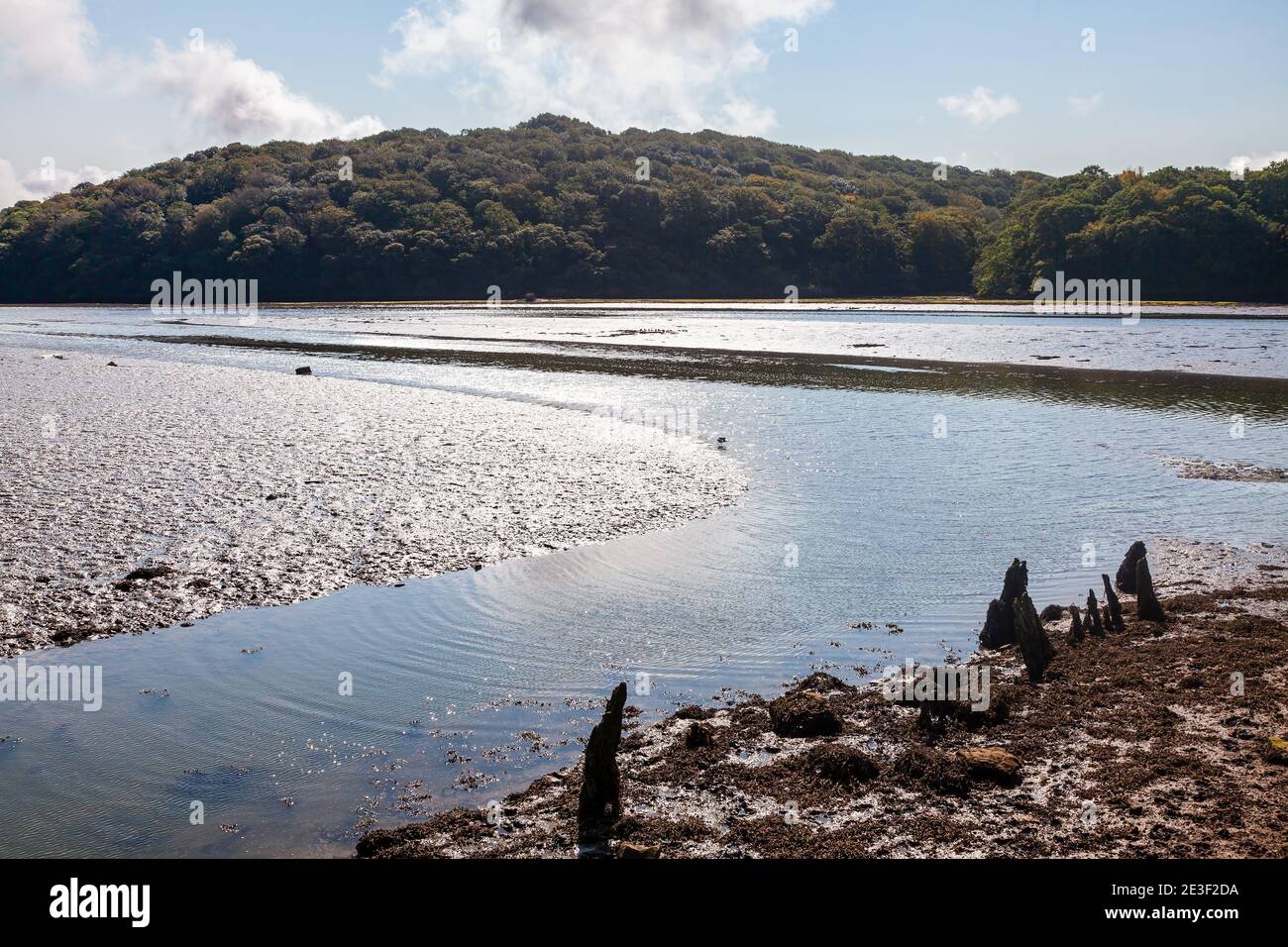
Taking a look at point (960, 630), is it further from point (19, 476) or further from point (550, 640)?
point (19, 476)

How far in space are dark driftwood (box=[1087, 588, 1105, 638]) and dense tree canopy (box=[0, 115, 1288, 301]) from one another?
107422 mm

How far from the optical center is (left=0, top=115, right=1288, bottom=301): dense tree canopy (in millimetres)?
118375

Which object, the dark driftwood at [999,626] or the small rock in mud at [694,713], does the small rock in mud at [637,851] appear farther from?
the dark driftwood at [999,626]

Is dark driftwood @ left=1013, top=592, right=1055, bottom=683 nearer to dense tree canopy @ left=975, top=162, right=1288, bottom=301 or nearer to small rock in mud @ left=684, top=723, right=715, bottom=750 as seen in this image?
small rock in mud @ left=684, top=723, right=715, bottom=750

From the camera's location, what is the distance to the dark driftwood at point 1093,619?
399 inches

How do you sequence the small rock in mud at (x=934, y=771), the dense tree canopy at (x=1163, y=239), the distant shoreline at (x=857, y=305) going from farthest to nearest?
the dense tree canopy at (x=1163, y=239) → the distant shoreline at (x=857, y=305) → the small rock in mud at (x=934, y=771)

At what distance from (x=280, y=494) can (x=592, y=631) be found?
7767mm

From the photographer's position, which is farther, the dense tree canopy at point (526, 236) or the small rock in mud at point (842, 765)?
the dense tree canopy at point (526, 236)

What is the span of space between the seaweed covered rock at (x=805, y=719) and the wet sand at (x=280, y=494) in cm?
599

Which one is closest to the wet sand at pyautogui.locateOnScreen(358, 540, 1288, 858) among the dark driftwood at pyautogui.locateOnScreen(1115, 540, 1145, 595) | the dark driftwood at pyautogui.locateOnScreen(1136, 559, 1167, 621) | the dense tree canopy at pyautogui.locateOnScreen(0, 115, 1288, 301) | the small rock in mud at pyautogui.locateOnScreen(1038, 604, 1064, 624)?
the dark driftwood at pyautogui.locateOnScreen(1136, 559, 1167, 621)

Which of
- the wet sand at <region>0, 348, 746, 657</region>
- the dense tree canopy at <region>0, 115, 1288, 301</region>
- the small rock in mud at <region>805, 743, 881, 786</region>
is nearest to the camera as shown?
the small rock in mud at <region>805, 743, 881, 786</region>

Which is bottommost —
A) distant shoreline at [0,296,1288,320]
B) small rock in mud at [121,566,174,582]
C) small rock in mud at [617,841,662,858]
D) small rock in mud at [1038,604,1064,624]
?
small rock in mud at [617,841,662,858]

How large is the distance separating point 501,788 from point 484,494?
9875 mm

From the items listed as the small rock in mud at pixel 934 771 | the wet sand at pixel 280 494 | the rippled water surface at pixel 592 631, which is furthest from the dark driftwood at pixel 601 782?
the wet sand at pixel 280 494
